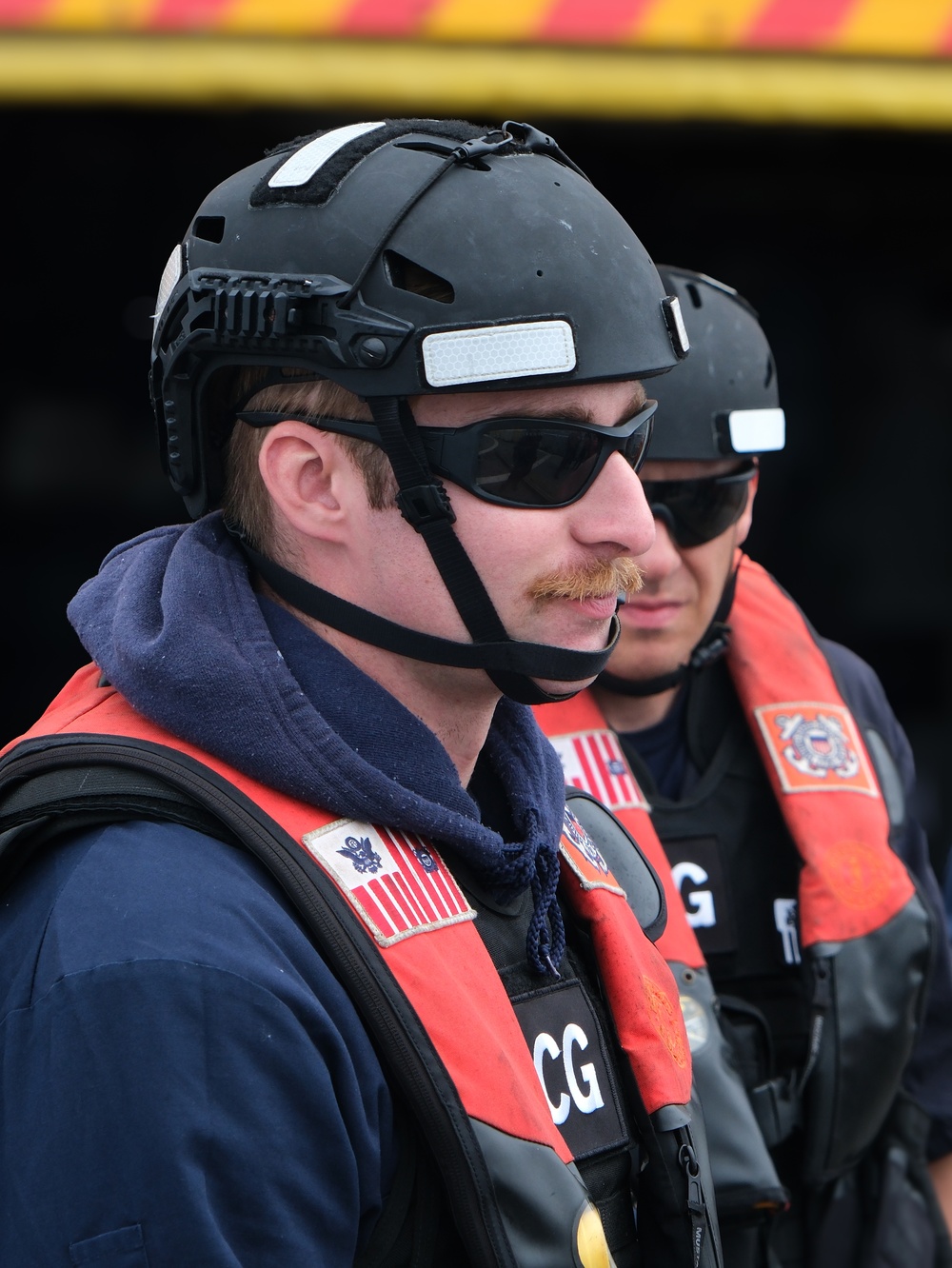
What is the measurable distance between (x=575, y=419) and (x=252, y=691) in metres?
0.44

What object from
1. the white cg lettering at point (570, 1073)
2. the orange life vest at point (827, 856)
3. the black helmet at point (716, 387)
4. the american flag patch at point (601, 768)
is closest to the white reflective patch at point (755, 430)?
the black helmet at point (716, 387)

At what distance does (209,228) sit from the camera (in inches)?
61.2

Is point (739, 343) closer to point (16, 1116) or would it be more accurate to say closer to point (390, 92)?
point (390, 92)

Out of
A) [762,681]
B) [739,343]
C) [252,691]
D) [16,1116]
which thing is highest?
[739,343]

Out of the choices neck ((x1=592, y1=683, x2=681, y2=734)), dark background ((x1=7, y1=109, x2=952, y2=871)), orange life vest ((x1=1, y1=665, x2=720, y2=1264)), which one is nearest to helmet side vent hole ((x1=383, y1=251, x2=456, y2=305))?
orange life vest ((x1=1, y1=665, x2=720, y2=1264))

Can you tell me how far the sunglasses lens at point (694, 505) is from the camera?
244cm

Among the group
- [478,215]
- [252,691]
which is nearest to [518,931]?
[252,691]

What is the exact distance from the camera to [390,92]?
228 cm

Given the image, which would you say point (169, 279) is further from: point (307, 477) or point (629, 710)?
point (629, 710)

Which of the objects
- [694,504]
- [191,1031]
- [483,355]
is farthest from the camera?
[694,504]

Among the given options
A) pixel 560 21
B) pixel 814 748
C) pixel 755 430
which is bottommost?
pixel 814 748

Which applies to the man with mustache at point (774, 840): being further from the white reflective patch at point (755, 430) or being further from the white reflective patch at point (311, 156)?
the white reflective patch at point (311, 156)

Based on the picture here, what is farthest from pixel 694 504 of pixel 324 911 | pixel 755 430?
pixel 324 911

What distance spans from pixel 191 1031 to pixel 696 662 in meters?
1.54
